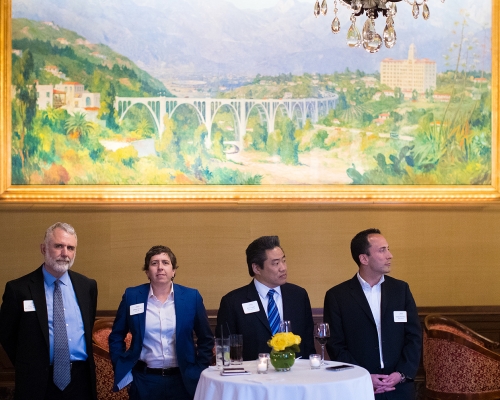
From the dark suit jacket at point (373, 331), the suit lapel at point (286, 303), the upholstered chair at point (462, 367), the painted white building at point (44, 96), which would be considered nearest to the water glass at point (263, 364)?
the suit lapel at point (286, 303)

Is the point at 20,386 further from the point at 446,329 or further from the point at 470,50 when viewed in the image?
the point at 470,50

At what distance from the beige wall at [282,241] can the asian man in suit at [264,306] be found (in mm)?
2118

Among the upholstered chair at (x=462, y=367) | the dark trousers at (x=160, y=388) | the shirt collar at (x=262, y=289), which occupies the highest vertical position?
the shirt collar at (x=262, y=289)

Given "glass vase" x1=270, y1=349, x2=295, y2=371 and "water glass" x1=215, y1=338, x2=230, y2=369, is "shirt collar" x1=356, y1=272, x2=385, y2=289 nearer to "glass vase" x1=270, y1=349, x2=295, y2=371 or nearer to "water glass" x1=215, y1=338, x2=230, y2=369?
"glass vase" x1=270, y1=349, x2=295, y2=371

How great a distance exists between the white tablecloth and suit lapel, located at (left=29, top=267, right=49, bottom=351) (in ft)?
3.35

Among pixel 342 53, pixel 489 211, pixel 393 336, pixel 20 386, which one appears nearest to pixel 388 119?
pixel 342 53

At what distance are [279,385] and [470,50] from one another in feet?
15.7

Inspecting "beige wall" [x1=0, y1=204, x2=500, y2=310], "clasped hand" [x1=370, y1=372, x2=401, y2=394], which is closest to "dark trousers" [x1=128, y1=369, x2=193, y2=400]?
"clasped hand" [x1=370, y1=372, x2=401, y2=394]

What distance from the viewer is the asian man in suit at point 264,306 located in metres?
5.11

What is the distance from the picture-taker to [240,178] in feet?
24.5

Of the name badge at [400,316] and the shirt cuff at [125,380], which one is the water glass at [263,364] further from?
the name badge at [400,316]

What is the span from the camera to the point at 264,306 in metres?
5.18

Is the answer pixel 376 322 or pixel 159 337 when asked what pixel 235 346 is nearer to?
pixel 159 337

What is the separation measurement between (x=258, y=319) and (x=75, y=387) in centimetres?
125
